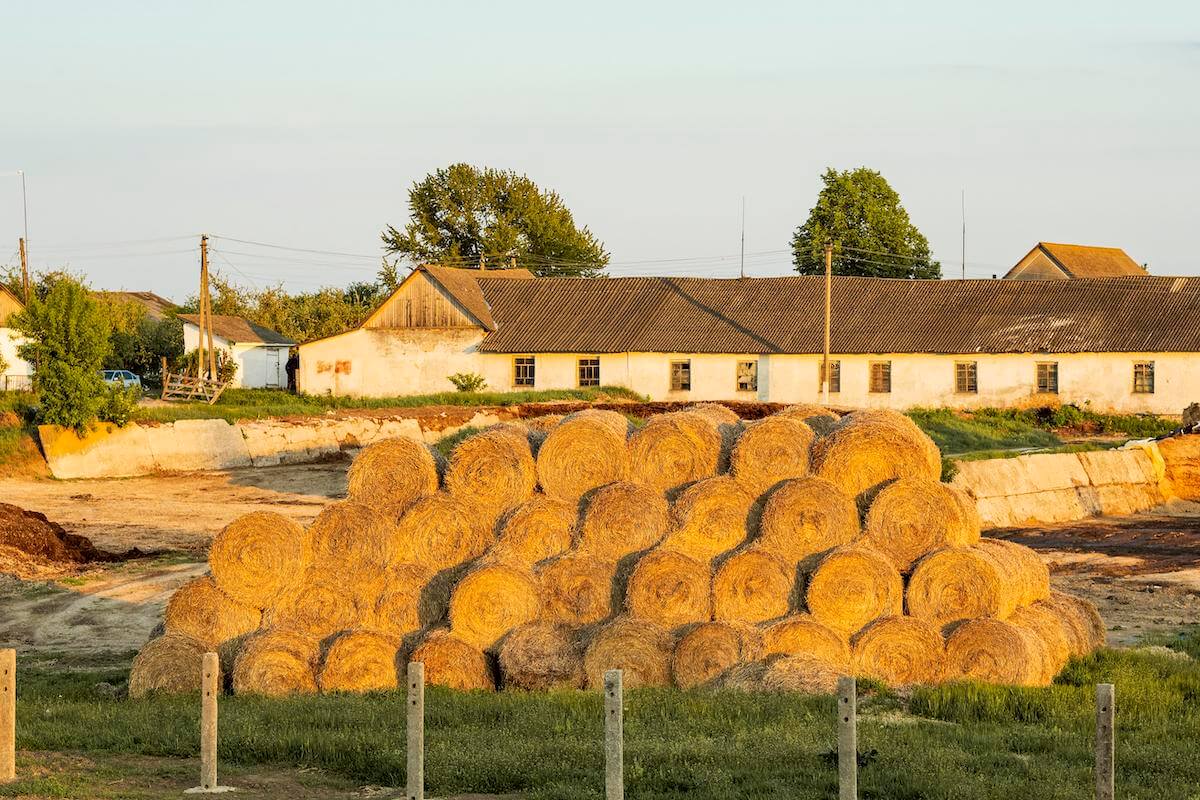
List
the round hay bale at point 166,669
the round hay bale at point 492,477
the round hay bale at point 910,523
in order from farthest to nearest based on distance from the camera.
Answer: the round hay bale at point 492,477 < the round hay bale at point 910,523 < the round hay bale at point 166,669

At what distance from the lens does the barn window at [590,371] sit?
59875 mm

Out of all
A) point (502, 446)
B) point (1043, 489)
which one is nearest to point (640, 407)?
point (1043, 489)

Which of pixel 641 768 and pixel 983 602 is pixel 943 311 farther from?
pixel 641 768

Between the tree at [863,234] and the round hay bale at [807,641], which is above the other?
the tree at [863,234]

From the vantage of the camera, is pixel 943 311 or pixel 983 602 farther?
pixel 943 311

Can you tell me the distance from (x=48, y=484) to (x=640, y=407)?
1878 centimetres

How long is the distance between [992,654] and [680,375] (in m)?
43.9

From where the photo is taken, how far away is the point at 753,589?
16016mm

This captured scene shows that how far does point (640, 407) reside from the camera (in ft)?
161

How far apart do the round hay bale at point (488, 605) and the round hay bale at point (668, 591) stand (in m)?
1.18

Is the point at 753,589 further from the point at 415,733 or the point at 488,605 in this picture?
the point at 415,733

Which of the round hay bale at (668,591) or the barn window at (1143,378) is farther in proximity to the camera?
the barn window at (1143,378)

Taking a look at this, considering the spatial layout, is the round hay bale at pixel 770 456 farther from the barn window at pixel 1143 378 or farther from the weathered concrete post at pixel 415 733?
the barn window at pixel 1143 378

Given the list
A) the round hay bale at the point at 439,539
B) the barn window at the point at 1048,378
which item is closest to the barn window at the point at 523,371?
the barn window at the point at 1048,378
